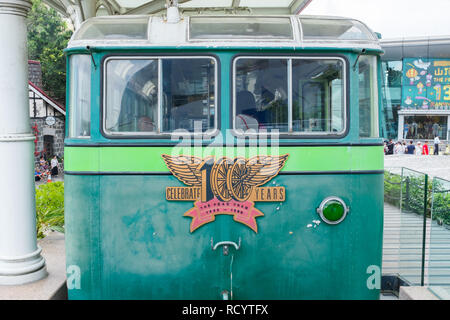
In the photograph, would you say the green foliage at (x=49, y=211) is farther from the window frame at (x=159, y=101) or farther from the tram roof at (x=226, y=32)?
the tram roof at (x=226, y=32)

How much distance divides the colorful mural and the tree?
26.5m

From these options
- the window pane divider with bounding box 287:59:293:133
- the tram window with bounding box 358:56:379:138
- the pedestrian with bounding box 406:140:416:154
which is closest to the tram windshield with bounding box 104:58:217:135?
the window pane divider with bounding box 287:59:293:133

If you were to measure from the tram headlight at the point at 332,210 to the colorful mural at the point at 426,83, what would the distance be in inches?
1382

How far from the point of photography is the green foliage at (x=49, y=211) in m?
6.71

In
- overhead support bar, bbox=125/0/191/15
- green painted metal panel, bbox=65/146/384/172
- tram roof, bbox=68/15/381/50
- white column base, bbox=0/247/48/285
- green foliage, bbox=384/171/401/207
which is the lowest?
white column base, bbox=0/247/48/285

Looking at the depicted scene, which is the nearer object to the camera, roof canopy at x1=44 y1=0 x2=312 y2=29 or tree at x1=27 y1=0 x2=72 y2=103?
roof canopy at x1=44 y1=0 x2=312 y2=29

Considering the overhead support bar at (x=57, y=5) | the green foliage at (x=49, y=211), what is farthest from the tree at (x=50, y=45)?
the green foliage at (x=49, y=211)

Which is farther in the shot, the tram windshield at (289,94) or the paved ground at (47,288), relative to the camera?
the paved ground at (47,288)

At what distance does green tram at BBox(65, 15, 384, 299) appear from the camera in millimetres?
3652

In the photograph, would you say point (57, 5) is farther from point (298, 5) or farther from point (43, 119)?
point (43, 119)

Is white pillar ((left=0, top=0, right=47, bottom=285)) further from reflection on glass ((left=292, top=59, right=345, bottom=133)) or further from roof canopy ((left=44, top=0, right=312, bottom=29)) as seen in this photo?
reflection on glass ((left=292, top=59, right=345, bottom=133))
